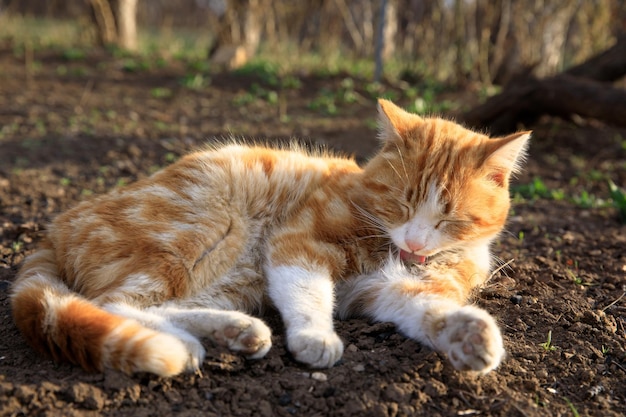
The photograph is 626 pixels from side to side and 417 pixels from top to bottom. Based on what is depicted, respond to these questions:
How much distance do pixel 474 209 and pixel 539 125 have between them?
4647 millimetres

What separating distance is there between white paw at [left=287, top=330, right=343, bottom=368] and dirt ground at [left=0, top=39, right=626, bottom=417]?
2.1 inches

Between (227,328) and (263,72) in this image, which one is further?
(263,72)

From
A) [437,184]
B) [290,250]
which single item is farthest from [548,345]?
[290,250]

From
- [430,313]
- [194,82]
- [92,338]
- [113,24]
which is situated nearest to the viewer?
[92,338]

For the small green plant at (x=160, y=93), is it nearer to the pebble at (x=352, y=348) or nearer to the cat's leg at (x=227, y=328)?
the cat's leg at (x=227, y=328)

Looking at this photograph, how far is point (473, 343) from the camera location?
2.34m

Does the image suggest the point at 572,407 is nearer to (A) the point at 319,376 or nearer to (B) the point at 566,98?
(A) the point at 319,376

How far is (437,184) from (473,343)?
0.82m

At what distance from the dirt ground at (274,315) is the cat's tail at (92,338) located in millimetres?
72

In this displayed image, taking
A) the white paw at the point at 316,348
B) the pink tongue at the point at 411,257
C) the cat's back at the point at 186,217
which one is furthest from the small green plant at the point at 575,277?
the white paw at the point at 316,348

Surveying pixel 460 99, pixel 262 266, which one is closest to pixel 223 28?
pixel 460 99

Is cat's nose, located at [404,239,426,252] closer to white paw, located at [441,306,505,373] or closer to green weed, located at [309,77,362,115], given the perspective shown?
white paw, located at [441,306,505,373]

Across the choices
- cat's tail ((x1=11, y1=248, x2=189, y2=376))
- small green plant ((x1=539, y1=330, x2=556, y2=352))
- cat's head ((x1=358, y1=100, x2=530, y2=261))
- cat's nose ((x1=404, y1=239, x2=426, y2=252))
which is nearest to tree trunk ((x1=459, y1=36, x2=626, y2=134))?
cat's head ((x1=358, y1=100, x2=530, y2=261))

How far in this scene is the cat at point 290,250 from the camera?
2.51 meters
